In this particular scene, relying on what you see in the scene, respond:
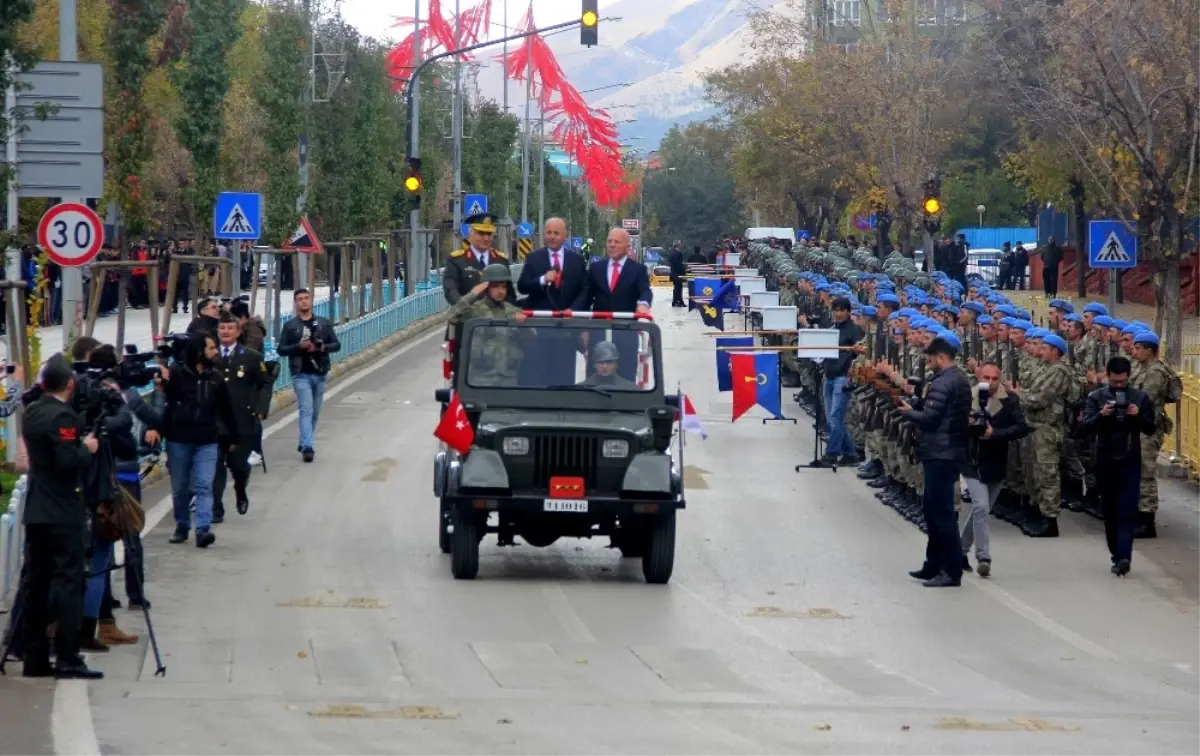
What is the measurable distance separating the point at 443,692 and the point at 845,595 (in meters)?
5.10

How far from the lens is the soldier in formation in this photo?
1836 cm

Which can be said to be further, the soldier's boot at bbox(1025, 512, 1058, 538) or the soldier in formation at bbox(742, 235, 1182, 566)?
the soldier's boot at bbox(1025, 512, 1058, 538)

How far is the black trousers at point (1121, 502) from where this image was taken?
16344 millimetres

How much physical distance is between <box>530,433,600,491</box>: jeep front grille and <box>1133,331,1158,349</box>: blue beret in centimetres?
568

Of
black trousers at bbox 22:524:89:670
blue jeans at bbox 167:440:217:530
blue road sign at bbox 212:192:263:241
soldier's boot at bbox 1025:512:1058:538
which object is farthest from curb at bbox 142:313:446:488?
soldier's boot at bbox 1025:512:1058:538

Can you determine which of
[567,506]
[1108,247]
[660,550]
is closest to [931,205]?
[1108,247]

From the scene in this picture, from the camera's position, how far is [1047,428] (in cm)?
1859

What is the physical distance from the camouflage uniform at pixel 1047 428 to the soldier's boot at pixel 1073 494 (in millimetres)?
1897

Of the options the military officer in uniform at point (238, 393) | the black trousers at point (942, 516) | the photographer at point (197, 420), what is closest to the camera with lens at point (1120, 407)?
the black trousers at point (942, 516)

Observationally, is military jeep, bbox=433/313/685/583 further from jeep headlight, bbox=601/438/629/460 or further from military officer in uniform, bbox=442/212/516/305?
military officer in uniform, bbox=442/212/516/305

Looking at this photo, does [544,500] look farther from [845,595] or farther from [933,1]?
[933,1]

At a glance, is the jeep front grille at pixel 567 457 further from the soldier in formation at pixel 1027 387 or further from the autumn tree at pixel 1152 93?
the autumn tree at pixel 1152 93

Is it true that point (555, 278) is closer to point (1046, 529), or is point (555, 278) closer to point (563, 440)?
point (563, 440)

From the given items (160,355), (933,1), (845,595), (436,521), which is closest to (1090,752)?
(845,595)
